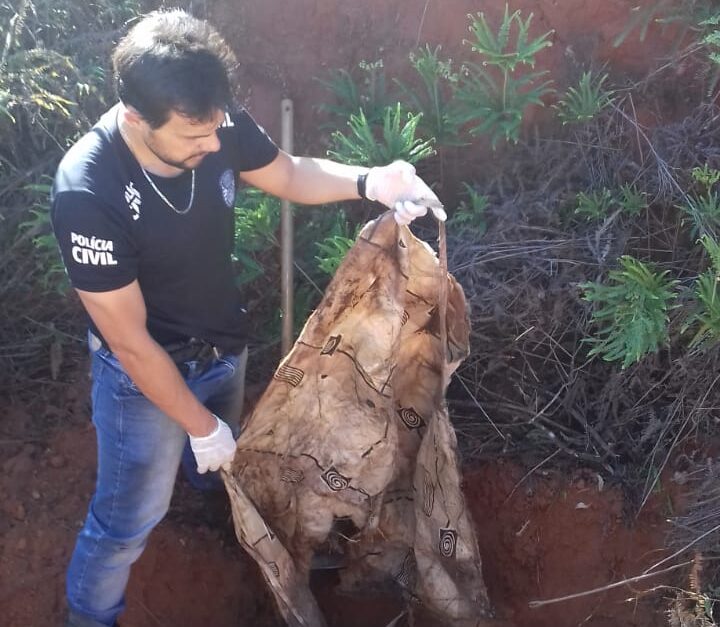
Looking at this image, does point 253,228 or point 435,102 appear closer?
point 253,228

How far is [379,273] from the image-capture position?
223 cm

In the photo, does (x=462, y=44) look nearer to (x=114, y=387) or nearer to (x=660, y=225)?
(x=660, y=225)

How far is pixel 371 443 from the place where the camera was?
244cm

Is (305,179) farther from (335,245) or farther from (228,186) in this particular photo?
(335,245)

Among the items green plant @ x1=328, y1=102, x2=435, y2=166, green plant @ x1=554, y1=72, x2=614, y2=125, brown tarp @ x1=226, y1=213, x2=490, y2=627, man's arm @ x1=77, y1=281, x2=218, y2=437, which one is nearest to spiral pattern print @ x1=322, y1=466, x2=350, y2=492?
brown tarp @ x1=226, y1=213, x2=490, y2=627

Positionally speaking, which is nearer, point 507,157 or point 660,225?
Answer: point 660,225

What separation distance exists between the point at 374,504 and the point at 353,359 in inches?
19.7

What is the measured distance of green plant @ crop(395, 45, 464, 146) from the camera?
115 inches

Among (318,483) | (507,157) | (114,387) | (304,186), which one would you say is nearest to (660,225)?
(507,157)

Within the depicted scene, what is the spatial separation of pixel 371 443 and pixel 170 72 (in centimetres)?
125

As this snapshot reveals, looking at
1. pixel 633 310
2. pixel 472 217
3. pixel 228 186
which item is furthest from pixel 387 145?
pixel 633 310

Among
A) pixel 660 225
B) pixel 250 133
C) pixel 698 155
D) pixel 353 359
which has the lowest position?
pixel 353 359

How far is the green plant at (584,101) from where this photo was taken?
280 cm

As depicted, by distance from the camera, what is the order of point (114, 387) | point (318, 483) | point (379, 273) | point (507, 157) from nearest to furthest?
point (114, 387) → point (379, 273) → point (318, 483) → point (507, 157)
